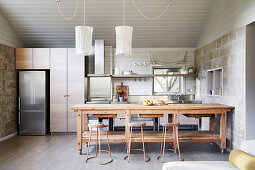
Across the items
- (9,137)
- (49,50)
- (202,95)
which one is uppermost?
(49,50)

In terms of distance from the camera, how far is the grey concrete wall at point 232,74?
362 cm

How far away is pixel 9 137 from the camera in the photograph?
16.8 feet

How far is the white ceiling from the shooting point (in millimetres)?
4852

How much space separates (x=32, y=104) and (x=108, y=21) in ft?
9.75

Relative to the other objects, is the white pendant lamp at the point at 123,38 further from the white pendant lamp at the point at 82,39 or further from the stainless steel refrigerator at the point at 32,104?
the stainless steel refrigerator at the point at 32,104

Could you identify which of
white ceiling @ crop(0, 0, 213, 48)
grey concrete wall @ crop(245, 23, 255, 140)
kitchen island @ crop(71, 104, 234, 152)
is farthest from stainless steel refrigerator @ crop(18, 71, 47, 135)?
grey concrete wall @ crop(245, 23, 255, 140)

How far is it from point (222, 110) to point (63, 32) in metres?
4.45

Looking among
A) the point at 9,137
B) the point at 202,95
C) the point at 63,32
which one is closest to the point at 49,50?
the point at 63,32

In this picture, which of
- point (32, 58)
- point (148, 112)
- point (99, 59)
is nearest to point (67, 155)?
point (148, 112)

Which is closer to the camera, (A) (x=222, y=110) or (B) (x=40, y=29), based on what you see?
(A) (x=222, y=110)

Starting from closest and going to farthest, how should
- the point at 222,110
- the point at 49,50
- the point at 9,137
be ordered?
the point at 222,110 → the point at 9,137 → the point at 49,50

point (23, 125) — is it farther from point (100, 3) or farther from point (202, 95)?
point (202, 95)

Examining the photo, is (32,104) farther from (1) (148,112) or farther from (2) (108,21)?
(1) (148,112)

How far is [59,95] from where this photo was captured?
18.1 ft
